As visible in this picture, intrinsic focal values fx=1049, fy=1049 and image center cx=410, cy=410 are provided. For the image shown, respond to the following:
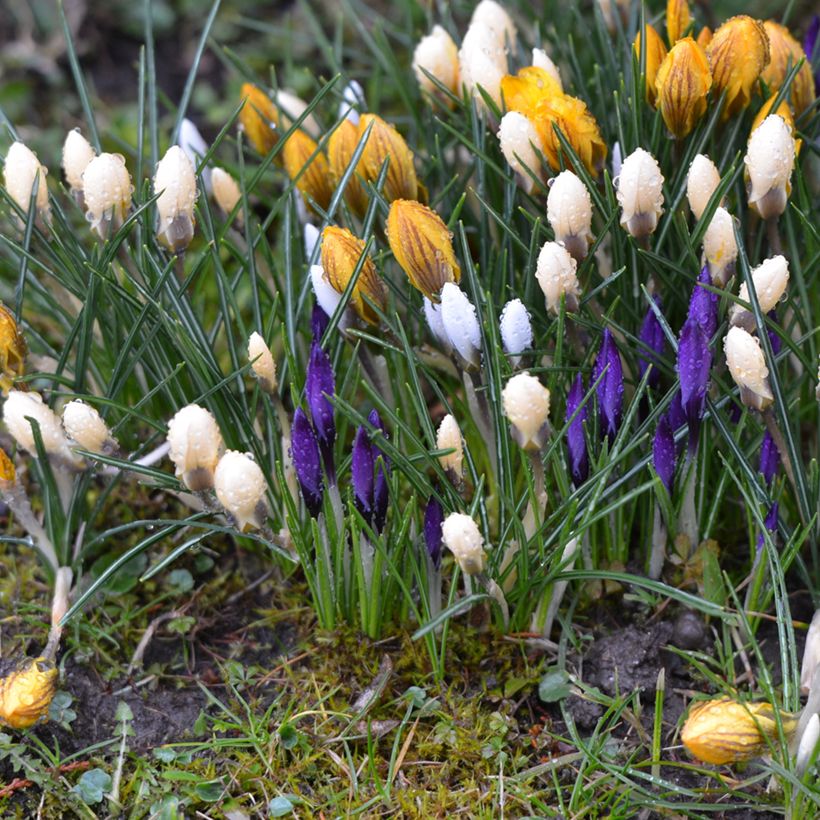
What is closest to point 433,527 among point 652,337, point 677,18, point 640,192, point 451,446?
point 451,446

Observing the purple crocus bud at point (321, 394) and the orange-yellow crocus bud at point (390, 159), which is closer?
the purple crocus bud at point (321, 394)

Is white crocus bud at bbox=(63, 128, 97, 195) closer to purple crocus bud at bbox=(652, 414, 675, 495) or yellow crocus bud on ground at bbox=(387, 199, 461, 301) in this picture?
yellow crocus bud on ground at bbox=(387, 199, 461, 301)

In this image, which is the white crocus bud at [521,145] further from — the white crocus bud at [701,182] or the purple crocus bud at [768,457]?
the purple crocus bud at [768,457]

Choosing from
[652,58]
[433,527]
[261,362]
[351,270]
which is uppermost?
[652,58]

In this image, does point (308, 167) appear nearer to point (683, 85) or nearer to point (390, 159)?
point (390, 159)

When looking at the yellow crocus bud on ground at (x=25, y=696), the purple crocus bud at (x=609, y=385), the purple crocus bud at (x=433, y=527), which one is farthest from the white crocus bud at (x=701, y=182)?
the yellow crocus bud on ground at (x=25, y=696)
